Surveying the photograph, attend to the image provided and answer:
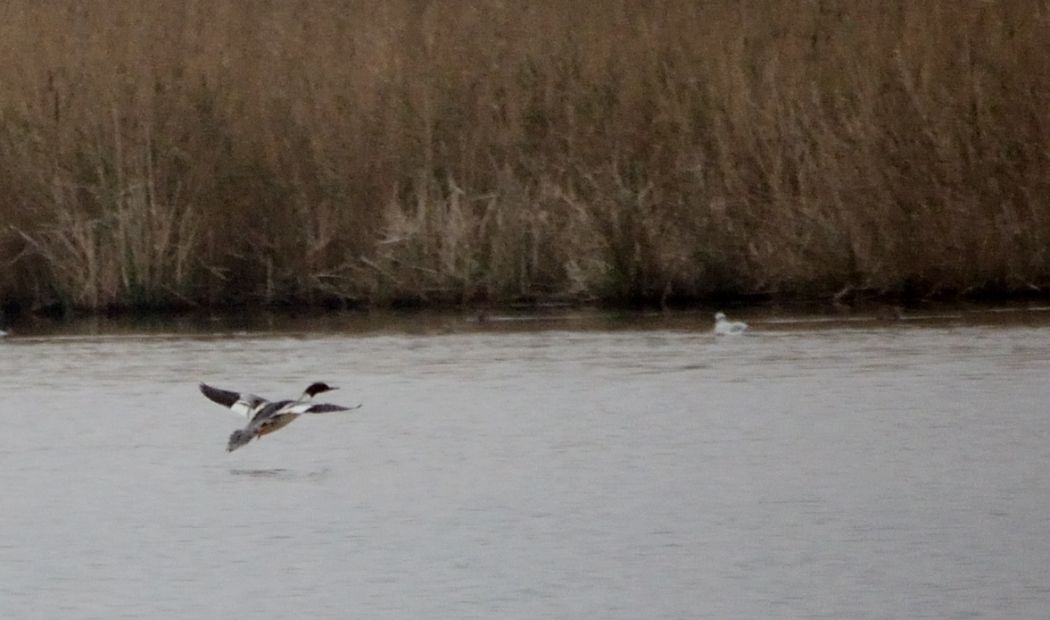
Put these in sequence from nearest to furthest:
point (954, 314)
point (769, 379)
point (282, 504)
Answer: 1. point (282, 504)
2. point (769, 379)
3. point (954, 314)

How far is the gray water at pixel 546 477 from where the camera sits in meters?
4.88

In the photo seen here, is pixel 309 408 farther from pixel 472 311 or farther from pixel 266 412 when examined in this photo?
pixel 472 311

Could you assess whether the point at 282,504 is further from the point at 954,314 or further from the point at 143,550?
the point at 954,314

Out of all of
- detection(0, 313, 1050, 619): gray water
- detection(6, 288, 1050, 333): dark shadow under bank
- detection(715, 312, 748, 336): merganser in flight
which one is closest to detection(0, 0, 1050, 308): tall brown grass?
detection(6, 288, 1050, 333): dark shadow under bank

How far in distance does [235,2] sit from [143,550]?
7.43 meters

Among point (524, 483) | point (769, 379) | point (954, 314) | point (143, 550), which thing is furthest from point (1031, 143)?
point (143, 550)

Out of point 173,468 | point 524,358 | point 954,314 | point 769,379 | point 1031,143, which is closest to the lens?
point 173,468

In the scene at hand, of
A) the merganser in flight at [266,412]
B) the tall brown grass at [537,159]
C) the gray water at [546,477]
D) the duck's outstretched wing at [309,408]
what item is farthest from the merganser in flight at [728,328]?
the duck's outstretched wing at [309,408]

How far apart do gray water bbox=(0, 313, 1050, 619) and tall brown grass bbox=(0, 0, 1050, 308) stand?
122 cm

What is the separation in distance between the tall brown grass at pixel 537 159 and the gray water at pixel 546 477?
1.22 metres

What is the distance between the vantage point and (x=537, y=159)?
1112cm

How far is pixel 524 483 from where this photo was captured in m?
6.16

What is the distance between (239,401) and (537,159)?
455 centimetres

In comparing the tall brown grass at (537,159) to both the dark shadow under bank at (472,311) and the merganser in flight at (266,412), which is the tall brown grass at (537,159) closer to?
the dark shadow under bank at (472,311)
